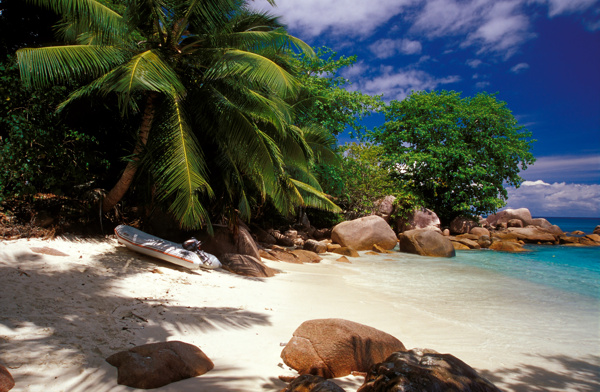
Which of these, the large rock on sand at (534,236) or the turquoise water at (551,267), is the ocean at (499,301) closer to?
the turquoise water at (551,267)

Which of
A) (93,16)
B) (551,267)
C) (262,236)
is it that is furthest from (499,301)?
(93,16)

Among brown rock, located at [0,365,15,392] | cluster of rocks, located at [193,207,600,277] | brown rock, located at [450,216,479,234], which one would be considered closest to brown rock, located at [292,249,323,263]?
A: cluster of rocks, located at [193,207,600,277]

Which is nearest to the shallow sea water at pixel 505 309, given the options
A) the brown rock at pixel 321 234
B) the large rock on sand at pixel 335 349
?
the large rock on sand at pixel 335 349

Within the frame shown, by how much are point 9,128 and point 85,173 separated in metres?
1.76

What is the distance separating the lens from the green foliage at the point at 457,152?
23234 mm

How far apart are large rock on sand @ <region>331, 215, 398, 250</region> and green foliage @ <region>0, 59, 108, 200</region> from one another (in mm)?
10641

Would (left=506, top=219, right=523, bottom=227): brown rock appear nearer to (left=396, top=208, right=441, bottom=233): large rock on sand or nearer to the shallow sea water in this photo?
(left=396, top=208, right=441, bottom=233): large rock on sand

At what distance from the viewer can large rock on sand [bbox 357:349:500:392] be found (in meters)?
2.16

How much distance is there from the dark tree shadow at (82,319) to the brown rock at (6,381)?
10 cm

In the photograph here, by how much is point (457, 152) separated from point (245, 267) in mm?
18995

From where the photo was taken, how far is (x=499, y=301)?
7777mm

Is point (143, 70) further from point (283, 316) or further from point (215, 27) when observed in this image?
point (283, 316)

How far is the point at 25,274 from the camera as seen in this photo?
5.12m

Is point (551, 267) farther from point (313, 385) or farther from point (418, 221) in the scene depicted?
point (313, 385)
